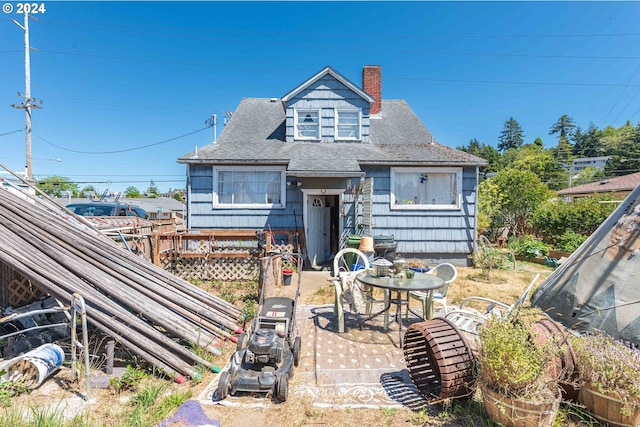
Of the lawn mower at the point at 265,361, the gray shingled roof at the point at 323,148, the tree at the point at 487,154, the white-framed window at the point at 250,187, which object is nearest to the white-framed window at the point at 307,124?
the gray shingled roof at the point at 323,148

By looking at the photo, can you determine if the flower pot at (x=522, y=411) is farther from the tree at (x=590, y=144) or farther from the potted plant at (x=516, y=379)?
the tree at (x=590, y=144)

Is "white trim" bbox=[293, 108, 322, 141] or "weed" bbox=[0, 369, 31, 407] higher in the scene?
"white trim" bbox=[293, 108, 322, 141]

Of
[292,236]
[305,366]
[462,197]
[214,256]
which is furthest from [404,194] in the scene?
[305,366]

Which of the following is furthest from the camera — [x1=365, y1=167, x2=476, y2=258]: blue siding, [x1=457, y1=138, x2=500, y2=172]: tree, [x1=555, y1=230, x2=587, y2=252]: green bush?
[x1=457, y1=138, x2=500, y2=172]: tree

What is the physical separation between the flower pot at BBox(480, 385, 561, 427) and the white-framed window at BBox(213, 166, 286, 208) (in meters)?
8.28

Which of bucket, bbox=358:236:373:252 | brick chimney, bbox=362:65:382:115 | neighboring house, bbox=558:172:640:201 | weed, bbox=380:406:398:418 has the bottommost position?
weed, bbox=380:406:398:418

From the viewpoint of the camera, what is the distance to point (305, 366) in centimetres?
388

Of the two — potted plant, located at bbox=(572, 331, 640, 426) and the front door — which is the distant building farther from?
potted plant, located at bbox=(572, 331, 640, 426)

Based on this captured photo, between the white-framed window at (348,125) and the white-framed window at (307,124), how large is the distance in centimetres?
75

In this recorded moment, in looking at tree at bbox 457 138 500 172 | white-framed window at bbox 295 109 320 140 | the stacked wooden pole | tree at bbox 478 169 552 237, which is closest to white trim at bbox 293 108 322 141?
white-framed window at bbox 295 109 320 140

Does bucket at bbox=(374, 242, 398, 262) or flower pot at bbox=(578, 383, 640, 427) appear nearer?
flower pot at bbox=(578, 383, 640, 427)

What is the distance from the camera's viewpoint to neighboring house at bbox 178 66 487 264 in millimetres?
9906

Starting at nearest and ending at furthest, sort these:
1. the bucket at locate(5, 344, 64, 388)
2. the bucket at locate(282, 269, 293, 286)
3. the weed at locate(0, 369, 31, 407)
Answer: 1. the weed at locate(0, 369, 31, 407)
2. the bucket at locate(5, 344, 64, 388)
3. the bucket at locate(282, 269, 293, 286)

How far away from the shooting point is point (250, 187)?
33.5ft
